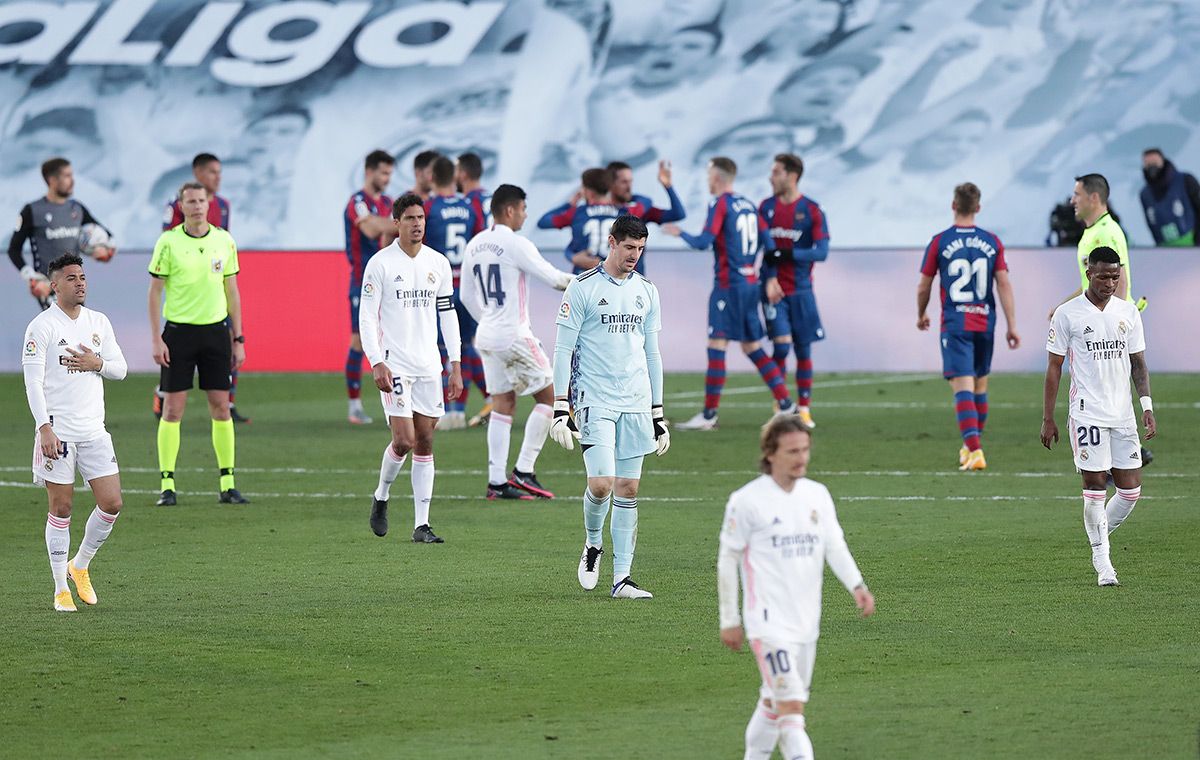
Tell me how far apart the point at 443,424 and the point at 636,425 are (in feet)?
29.2

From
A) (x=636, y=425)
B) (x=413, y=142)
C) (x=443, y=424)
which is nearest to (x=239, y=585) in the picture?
(x=636, y=425)

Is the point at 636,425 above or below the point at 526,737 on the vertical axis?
above

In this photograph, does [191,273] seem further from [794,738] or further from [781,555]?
[794,738]

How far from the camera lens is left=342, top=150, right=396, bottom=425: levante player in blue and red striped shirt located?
17.8m

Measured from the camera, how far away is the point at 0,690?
25.1 ft

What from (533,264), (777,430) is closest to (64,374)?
(777,430)

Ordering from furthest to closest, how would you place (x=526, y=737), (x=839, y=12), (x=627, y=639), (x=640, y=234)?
(x=839, y=12)
(x=640, y=234)
(x=627, y=639)
(x=526, y=737)

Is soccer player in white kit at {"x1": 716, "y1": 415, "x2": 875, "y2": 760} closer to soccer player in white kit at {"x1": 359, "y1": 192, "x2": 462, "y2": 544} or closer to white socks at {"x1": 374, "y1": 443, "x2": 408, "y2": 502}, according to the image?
soccer player in white kit at {"x1": 359, "y1": 192, "x2": 462, "y2": 544}

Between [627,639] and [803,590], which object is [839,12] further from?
[803,590]

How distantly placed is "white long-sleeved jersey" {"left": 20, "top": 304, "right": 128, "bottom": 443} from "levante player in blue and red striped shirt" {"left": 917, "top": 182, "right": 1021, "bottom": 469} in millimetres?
6905

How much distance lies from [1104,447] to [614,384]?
2.45 m

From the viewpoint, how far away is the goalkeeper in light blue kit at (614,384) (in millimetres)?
9406

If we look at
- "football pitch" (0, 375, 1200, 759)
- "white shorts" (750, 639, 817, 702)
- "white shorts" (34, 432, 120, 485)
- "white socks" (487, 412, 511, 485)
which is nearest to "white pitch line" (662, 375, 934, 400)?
"football pitch" (0, 375, 1200, 759)

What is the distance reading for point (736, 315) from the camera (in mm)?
17625
